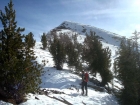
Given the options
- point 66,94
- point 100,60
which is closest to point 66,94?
point 66,94

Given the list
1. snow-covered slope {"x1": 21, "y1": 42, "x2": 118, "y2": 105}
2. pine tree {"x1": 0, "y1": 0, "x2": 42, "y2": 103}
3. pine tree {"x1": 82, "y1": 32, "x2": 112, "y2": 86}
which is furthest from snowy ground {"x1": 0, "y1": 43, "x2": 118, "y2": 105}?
pine tree {"x1": 82, "y1": 32, "x2": 112, "y2": 86}

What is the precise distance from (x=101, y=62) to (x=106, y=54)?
5.51 feet

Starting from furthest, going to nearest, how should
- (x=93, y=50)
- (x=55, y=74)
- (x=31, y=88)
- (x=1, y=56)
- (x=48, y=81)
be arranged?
(x=93, y=50) < (x=55, y=74) < (x=48, y=81) < (x=31, y=88) < (x=1, y=56)

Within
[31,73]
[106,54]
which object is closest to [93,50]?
[106,54]

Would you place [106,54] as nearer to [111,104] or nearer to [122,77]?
[122,77]

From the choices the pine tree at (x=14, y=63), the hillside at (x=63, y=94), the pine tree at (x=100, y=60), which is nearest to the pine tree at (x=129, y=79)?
the hillside at (x=63, y=94)

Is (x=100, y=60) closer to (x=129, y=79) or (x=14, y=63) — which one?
(x=129, y=79)

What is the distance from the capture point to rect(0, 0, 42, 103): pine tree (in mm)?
9094

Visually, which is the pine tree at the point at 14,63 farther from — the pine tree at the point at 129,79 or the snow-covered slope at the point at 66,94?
the pine tree at the point at 129,79

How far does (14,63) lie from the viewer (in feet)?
29.1

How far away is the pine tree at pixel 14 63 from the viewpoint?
9.09 metres

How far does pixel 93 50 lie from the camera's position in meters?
27.7

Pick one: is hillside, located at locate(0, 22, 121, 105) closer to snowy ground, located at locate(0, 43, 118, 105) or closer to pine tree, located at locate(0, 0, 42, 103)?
snowy ground, located at locate(0, 43, 118, 105)

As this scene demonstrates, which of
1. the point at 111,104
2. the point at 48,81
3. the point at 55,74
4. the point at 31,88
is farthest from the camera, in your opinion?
the point at 55,74
